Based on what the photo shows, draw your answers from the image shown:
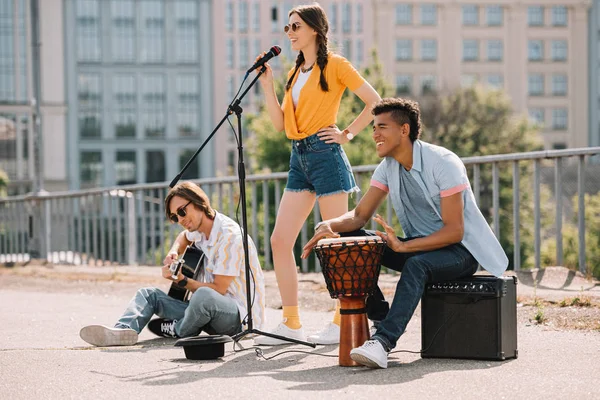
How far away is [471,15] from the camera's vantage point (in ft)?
260

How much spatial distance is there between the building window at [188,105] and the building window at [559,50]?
2864 centimetres

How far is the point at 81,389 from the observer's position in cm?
456

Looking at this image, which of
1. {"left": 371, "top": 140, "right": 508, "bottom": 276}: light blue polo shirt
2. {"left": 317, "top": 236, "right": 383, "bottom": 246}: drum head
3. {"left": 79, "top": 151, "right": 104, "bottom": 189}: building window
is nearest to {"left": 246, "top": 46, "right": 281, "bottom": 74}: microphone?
{"left": 371, "top": 140, "right": 508, "bottom": 276}: light blue polo shirt

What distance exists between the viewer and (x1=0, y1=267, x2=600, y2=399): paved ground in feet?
14.4

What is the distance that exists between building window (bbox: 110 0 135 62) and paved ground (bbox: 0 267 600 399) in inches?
2462

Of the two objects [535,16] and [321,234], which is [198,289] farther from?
[535,16]

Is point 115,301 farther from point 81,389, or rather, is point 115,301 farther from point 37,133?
point 37,133

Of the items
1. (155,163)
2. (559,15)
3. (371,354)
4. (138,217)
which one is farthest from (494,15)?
(371,354)

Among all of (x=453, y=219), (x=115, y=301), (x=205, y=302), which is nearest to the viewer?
(x=453, y=219)

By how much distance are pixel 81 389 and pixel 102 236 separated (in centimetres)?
1022

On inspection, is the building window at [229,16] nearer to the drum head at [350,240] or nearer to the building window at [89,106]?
the building window at [89,106]

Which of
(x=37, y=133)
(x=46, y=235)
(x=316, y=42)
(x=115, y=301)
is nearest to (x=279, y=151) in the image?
(x=37, y=133)

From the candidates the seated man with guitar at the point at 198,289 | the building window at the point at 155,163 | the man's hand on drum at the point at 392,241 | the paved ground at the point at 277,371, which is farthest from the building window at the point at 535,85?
the man's hand on drum at the point at 392,241

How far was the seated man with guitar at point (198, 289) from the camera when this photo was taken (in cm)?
611
